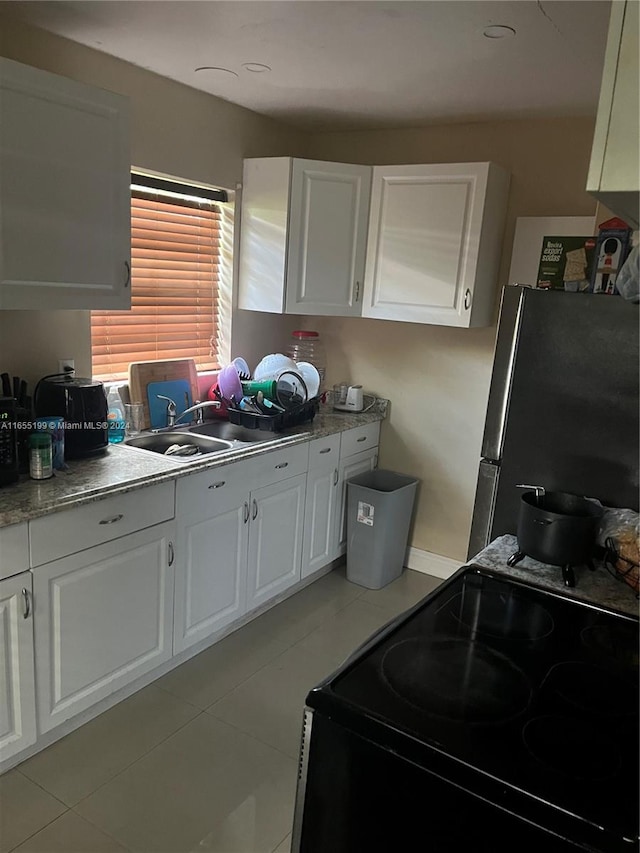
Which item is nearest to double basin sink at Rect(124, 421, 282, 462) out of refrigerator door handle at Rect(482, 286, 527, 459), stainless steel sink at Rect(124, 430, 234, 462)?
stainless steel sink at Rect(124, 430, 234, 462)

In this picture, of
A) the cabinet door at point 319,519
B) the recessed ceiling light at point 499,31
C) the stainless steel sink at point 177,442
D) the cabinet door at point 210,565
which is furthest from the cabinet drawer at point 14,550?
the recessed ceiling light at point 499,31

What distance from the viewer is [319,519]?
330cm

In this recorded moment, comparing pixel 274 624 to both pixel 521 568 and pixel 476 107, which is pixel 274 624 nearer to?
pixel 521 568

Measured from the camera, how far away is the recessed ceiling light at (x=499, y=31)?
6.47 feet

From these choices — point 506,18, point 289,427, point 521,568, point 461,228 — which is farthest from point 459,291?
point 521,568

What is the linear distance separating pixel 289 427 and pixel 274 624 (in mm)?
928

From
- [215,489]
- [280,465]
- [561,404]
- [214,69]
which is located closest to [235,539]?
[215,489]

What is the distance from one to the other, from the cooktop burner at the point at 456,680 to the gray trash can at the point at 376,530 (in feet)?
A: 6.86

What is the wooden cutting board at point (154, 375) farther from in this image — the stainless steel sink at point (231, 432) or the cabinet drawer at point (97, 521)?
the cabinet drawer at point (97, 521)

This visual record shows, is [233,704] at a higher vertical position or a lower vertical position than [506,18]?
lower

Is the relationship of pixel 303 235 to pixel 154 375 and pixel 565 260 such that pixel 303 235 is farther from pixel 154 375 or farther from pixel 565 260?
pixel 565 260

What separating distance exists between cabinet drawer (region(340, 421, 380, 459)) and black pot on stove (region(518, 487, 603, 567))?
177 cm

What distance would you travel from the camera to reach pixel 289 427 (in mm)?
3113

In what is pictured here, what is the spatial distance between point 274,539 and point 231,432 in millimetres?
563
